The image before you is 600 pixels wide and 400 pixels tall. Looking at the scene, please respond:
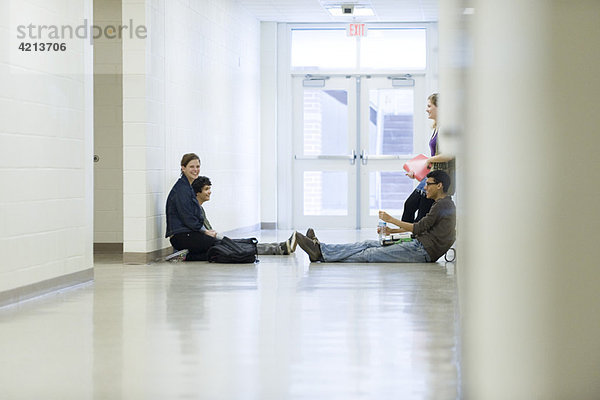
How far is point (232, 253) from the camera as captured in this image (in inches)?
340

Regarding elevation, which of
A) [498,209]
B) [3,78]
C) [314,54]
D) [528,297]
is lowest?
[528,297]

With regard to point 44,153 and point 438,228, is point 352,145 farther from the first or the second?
point 44,153

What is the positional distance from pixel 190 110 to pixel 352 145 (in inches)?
199

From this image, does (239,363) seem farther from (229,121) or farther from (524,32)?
(229,121)

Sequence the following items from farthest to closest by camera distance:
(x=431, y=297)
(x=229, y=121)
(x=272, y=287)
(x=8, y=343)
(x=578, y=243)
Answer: (x=229, y=121) < (x=272, y=287) < (x=431, y=297) < (x=8, y=343) < (x=578, y=243)

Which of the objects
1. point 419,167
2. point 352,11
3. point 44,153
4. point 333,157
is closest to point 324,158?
point 333,157

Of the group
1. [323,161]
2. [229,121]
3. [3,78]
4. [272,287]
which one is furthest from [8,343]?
[323,161]

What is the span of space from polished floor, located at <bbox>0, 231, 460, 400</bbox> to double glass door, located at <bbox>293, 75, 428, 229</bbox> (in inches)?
275

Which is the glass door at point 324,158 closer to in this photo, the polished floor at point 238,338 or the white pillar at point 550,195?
the polished floor at point 238,338

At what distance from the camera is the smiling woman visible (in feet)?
28.4

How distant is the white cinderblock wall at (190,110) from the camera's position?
27.6 ft

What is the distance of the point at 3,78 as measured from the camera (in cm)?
571

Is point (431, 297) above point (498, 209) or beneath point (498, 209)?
beneath

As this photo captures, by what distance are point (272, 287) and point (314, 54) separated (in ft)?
27.7
